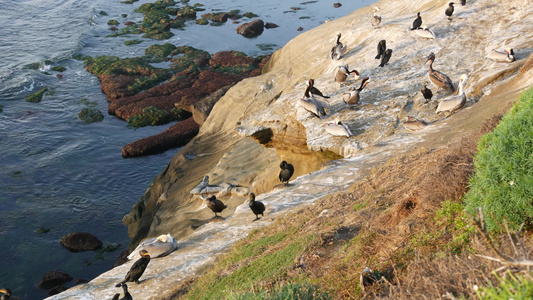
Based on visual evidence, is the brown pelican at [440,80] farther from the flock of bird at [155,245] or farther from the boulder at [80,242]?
the boulder at [80,242]

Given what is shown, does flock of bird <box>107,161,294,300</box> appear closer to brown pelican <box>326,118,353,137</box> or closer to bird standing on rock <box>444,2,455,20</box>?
brown pelican <box>326,118,353,137</box>

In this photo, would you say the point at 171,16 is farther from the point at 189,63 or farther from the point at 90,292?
the point at 90,292

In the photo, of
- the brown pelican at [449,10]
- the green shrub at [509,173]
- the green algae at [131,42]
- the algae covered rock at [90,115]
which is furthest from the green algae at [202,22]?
the green shrub at [509,173]

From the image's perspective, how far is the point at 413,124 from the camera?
16.4 m

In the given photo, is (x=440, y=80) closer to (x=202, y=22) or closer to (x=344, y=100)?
(x=344, y=100)

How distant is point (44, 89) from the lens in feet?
128

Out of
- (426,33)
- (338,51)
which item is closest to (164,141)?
(338,51)

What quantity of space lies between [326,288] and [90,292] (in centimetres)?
760

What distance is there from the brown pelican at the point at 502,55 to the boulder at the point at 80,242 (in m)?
18.8

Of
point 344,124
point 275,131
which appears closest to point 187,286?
point 344,124

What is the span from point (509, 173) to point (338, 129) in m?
11.1

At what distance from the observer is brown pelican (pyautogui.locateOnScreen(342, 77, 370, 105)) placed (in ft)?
62.5

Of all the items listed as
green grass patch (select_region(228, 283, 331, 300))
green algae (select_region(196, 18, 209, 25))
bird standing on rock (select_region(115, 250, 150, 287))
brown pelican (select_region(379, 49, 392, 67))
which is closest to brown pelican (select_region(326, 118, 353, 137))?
brown pelican (select_region(379, 49, 392, 67))

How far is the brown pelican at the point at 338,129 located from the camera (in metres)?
17.5
